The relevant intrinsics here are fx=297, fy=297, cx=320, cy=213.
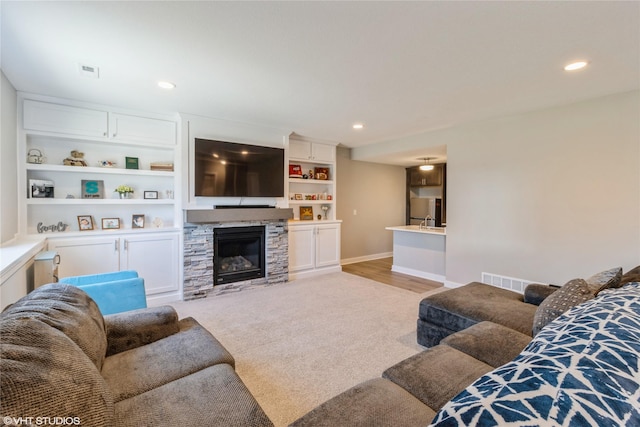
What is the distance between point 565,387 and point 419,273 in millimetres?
4789

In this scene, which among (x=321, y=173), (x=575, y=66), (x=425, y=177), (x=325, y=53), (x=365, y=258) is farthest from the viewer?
(x=425, y=177)

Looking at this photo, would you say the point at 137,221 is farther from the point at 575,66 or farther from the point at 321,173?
the point at 575,66

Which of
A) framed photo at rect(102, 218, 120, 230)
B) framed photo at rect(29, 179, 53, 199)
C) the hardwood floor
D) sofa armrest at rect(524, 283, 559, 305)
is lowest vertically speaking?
the hardwood floor

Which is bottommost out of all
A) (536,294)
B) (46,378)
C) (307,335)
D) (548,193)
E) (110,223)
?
(307,335)

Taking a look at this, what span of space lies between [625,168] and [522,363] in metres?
3.50

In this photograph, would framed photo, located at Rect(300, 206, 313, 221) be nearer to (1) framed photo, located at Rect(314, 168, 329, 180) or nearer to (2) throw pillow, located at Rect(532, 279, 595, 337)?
(1) framed photo, located at Rect(314, 168, 329, 180)

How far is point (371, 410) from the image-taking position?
Result: 1.18m

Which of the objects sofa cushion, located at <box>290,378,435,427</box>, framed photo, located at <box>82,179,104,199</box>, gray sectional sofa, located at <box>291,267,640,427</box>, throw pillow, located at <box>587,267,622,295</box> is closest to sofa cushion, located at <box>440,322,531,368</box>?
gray sectional sofa, located at <box>291,267,640,427</box>

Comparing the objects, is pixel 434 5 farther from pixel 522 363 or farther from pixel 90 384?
pixel 90 384

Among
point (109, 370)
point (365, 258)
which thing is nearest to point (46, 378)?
point (109, 370)

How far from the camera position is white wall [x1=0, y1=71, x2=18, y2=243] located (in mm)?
2654

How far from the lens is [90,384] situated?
1008 mm

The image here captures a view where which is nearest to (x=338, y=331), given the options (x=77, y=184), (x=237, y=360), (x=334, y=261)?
(x=237, y=360)

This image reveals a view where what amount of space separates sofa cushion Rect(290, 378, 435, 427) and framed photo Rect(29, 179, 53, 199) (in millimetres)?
3927
